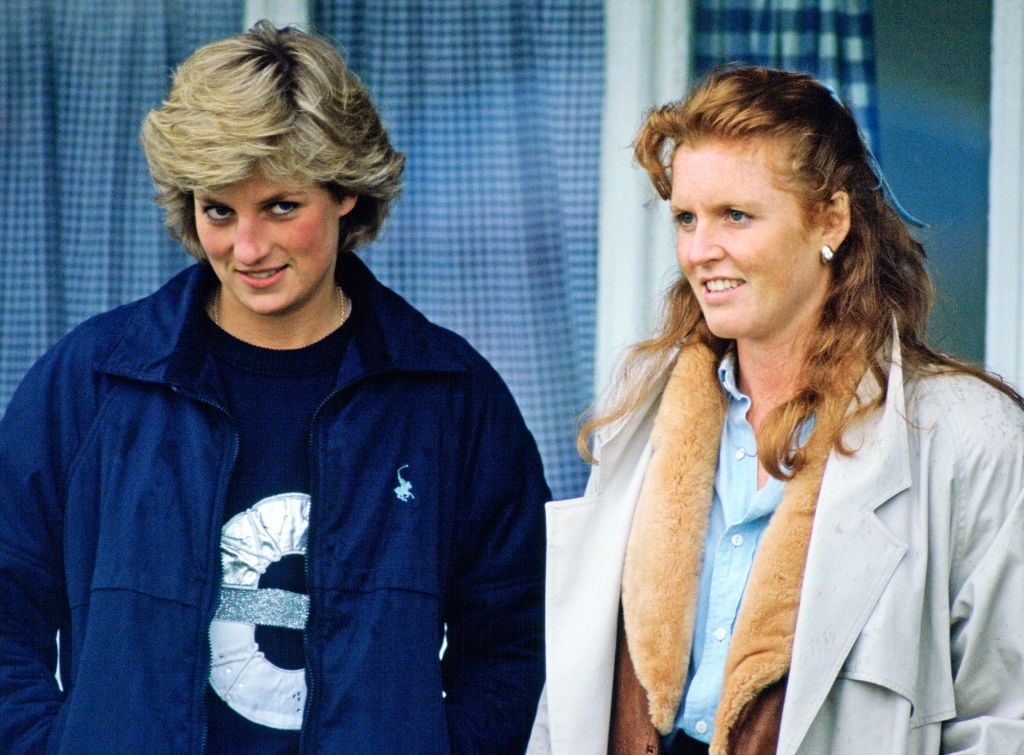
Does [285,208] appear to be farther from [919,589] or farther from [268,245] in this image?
[919,589]

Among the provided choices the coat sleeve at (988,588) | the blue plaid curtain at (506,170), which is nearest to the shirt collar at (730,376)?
the coat sleeve at (988,588)

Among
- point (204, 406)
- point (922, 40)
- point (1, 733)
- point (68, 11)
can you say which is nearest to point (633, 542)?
point (204, 406)

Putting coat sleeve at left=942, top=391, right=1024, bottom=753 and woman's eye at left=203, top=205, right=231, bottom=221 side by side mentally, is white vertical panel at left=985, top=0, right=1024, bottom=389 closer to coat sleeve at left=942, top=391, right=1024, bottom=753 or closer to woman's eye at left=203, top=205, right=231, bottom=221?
coat sleeve at left=942, top=391, right=1024, bottom=753

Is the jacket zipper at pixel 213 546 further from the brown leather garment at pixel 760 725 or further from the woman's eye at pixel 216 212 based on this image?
the brown leather garment at pixel 760 725

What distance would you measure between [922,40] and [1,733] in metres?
2.54

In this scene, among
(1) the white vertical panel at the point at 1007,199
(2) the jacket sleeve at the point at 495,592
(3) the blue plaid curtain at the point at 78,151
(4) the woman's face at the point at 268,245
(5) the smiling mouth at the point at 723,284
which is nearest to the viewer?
(5) the smiling mouth at the point at 723,284

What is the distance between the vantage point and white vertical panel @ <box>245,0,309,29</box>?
3267mm

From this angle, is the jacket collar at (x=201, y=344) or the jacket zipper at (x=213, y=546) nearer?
the jacket zipper at (x=213, y=546)

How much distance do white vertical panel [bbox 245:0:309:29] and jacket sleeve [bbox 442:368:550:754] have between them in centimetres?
135

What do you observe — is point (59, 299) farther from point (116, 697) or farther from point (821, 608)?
point (821, 608)

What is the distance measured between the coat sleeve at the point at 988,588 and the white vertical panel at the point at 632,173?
1.34 m

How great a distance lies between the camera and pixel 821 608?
6.35ft

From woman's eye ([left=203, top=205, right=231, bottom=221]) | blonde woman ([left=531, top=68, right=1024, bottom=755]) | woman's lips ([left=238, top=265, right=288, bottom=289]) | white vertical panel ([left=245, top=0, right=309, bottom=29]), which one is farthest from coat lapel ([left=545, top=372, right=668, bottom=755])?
white vertical panel ([left=245, top=0, right=309, bottom=29])

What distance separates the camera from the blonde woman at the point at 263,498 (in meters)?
2.13
